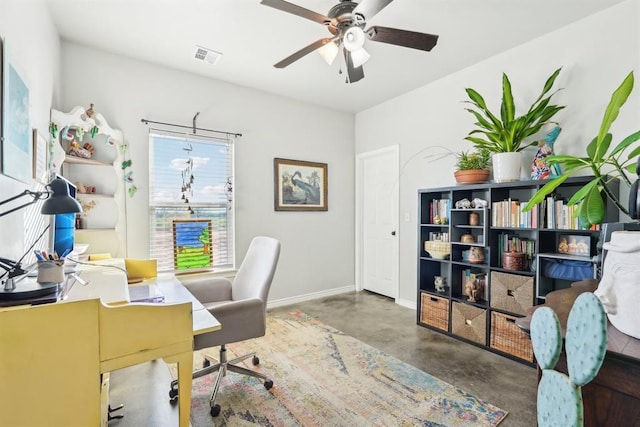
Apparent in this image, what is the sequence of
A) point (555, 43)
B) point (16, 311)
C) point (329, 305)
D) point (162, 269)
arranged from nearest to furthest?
point (16, 311) → point (555, 43) → point (162, 269) → point (329, 305)

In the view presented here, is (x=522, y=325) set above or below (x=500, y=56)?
below

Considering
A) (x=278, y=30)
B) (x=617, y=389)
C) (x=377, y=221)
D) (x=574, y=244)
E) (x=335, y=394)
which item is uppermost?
(x=278, y=30)

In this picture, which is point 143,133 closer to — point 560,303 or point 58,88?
point 58,88

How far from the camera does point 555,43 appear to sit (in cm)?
255

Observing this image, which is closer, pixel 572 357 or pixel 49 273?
pixel 572 357

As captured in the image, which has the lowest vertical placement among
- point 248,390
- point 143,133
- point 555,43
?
point 248,390

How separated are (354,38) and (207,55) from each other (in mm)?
1708

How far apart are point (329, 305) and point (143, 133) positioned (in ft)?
9.38

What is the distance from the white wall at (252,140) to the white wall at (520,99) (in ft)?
2.58

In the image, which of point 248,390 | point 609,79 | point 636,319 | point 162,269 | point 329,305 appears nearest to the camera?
point 636,319

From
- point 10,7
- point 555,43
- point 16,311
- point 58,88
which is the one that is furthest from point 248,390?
point 555,43

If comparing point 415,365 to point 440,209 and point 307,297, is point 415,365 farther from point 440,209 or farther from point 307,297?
point 307,297

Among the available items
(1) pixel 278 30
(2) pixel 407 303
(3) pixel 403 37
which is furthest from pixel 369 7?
(2) pixel 407 303

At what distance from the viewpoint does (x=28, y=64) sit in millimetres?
1735
